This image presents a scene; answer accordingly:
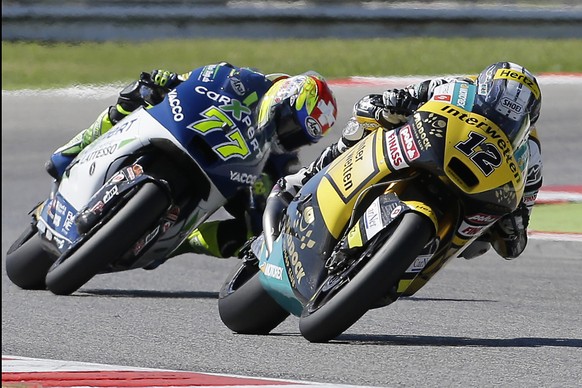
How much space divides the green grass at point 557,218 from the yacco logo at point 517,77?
421 cm

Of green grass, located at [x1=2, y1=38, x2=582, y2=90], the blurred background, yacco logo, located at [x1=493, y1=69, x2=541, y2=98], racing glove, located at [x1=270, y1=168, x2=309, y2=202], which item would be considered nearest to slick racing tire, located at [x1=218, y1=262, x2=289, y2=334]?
racing glove, located at [x1=270, y1=168, x2=309, y2=202]

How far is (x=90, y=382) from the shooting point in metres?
4.36

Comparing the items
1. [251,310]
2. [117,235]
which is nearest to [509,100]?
[251,310]

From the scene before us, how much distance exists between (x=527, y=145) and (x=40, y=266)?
3.26 m

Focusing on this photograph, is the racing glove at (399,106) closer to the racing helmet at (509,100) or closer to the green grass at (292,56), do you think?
the racing helmet at (509,100)

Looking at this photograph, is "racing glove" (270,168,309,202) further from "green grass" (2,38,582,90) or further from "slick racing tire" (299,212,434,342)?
"green grass" (2,38,582,90)

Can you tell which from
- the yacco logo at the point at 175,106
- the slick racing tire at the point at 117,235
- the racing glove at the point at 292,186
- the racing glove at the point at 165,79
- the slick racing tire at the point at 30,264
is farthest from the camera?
the slick racing tire at the point at 30,264

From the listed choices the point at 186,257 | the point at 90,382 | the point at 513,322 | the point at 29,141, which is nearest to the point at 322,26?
the point at 29,141

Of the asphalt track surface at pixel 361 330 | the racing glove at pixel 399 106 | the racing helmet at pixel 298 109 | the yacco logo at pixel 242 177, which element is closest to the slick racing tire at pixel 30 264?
the asphalt track surface at pixel 361 330

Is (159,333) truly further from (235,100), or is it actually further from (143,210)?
(235,100)

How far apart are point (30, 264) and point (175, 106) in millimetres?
1368

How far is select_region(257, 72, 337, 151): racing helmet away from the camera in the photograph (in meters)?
6.96

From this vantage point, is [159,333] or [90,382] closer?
[90,382]

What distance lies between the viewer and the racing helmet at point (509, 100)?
514cm
